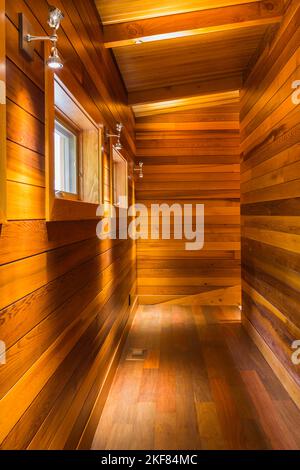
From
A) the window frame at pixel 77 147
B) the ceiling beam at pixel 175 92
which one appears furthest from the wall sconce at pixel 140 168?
the window frame at pixel 77 147

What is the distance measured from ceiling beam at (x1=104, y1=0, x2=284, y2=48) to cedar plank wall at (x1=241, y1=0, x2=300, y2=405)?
8.5 inches

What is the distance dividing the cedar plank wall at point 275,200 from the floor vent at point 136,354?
1.02m

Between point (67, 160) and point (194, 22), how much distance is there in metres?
1.41

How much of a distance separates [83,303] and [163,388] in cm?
103

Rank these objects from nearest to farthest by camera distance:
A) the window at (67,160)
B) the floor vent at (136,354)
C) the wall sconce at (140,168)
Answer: the window at (67,160) → the floor vent at (136,354) → the wall sconce at (140,168)

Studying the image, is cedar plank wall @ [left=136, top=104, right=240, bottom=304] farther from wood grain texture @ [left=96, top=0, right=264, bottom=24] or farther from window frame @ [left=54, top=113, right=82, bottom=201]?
window frame @ [left=54, top=113, right=82, bottom=201]

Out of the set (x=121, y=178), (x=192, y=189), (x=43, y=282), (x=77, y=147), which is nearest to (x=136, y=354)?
(x=121, y=178)

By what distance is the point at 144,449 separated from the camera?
1836mm

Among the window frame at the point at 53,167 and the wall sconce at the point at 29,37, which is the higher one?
the wall sconce at the point at 29,37

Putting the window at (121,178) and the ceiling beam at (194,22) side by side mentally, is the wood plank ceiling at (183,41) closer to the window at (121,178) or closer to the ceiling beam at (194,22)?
the ceiling beam at (194,22)

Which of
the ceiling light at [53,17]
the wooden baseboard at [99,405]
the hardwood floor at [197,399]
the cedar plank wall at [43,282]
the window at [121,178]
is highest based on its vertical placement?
the ceiling light at [53,17]

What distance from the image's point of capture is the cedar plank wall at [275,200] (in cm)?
232
